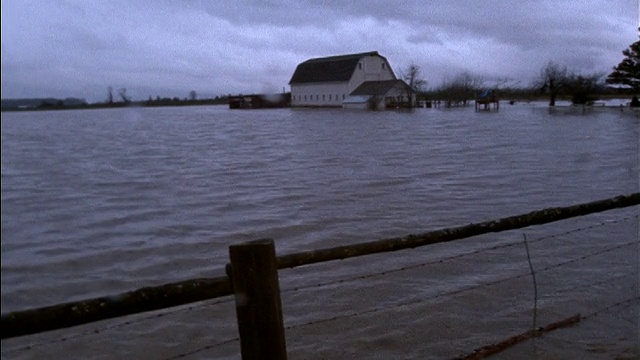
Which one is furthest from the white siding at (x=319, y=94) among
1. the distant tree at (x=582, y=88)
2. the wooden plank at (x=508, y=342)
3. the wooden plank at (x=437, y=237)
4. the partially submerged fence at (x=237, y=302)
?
the partially submerged fence at (x=237, y=302)

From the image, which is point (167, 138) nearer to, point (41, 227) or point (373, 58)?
point (41, 227)

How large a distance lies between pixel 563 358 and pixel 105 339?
3.66m

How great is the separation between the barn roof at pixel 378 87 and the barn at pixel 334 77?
1.01 meters

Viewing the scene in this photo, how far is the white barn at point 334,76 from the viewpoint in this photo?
59750 millimetres

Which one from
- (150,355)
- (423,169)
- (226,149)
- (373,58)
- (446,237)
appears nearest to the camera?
(446,237)

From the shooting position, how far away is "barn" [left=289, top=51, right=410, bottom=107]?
5975cm

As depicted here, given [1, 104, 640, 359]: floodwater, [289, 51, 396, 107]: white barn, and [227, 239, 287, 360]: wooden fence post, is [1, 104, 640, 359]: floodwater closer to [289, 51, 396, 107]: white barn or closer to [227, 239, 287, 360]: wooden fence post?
[227, 239, 287, 360]: wooden fence post

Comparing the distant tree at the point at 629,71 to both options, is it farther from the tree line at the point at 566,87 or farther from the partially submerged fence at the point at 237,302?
the partially submerged fence at the point at 237,302

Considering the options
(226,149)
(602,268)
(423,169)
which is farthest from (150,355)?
(226,149)

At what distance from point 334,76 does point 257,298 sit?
60285 millimetres

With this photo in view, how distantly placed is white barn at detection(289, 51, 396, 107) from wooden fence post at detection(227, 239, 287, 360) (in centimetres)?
5773

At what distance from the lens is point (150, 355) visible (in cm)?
477

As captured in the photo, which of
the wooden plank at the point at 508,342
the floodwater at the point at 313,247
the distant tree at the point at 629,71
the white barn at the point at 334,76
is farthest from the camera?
the white barn at the point at 334,76

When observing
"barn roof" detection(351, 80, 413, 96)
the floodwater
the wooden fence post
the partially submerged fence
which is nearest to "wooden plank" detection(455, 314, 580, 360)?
the floodwater
